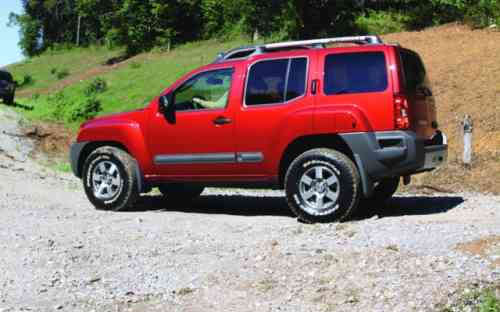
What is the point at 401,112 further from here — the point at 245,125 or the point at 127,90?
the point at 127,90

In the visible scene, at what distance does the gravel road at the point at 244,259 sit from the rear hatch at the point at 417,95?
3.29 feet

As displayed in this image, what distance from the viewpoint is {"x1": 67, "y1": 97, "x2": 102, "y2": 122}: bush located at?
84.4 feet

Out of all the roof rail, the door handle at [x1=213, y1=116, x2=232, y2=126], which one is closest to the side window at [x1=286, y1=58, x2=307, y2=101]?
the roof rail

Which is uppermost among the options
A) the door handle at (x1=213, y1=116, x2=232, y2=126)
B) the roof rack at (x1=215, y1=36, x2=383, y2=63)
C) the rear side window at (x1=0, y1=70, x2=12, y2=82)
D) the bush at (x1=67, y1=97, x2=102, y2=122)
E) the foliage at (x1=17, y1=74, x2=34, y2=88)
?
the roof rack at (x1=215, y1=36, x2=383, y2=63)

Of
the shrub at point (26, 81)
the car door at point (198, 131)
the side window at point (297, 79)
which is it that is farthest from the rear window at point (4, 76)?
the shrub at point (26, 81)

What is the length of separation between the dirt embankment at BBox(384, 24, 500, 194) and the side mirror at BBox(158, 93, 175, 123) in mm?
5219

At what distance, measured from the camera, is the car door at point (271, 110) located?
27.3 ft

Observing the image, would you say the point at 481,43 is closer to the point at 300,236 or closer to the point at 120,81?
the point at 300,236

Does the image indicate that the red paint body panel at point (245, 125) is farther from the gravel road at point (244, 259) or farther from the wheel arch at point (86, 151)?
the gravel road at point (244, 259)

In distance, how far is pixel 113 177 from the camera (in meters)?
9.80

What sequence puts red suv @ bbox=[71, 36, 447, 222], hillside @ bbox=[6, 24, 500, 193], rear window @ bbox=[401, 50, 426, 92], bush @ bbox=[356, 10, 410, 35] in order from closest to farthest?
red suv @ bbox=[71, 36, 447, 222] → rear window @ bbox=[401, 50, 426, 92] → hillside @ bbox=[6, 24, 500, 193] → bush @ bbox=[356, 10, 410, 35]

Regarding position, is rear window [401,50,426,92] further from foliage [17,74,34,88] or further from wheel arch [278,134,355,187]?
foliage [17,74,34,88]

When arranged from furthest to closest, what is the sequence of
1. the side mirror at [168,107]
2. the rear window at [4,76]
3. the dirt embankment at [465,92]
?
the rear window at [4,76]
the dirt embankment at [465,92]
the side mirror at [168,107]

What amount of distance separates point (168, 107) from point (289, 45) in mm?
1707
